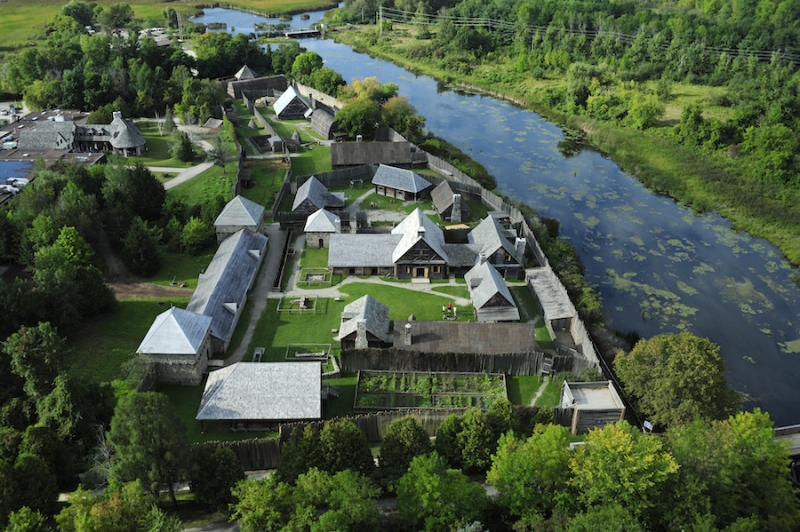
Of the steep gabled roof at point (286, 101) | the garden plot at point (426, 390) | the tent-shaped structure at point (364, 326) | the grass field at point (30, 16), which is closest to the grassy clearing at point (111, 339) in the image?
the tent-shaped structure at point (364, 326)

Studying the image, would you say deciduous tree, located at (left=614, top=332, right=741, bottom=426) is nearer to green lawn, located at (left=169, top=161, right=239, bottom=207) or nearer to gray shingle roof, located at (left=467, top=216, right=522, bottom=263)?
gray shingle roof, located at (left=467, top=216, right=522, bottom=263)

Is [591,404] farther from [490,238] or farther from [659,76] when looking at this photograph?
[659,76]

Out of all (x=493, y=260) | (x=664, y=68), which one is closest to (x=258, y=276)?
(x=493, y=260)

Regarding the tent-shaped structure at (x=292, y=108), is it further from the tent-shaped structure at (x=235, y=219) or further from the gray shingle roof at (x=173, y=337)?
the gray shingle roof at (x=173, y=337)

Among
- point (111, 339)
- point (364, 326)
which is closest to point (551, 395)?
point (364, 326)

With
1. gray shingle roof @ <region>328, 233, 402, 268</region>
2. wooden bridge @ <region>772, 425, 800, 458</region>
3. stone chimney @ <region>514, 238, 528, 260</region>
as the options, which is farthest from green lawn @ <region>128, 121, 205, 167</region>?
wooden bridge @ <region>772, 425, 800, 458</region>

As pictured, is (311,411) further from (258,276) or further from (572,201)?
(572,201)
